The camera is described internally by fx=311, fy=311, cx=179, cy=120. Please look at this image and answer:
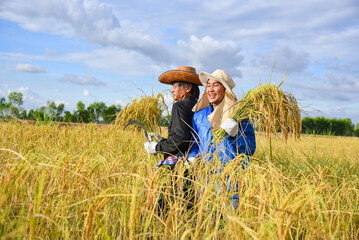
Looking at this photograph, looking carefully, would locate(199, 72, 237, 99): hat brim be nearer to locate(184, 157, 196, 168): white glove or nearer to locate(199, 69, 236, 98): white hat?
locate(199, 69, 236, 98): white hat

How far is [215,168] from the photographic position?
263cm

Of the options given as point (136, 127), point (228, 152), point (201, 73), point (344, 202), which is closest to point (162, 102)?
point (136, 127)

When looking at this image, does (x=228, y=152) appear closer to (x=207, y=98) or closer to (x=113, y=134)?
(x=207, y=98)

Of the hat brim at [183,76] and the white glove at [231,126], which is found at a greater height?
the hat brim at [183,76]

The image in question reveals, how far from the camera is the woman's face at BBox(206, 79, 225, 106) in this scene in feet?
9.50

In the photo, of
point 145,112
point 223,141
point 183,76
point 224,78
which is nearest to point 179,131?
point 223,141

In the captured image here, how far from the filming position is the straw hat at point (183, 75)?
3395mm

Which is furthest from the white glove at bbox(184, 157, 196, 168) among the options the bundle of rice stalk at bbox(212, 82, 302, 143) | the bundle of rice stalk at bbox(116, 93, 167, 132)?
the bundle of rice stalk at bbox(116, 93, 167, 132)

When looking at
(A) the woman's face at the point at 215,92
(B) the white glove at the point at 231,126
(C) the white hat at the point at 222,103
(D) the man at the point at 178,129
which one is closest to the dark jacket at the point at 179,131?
(D) the man at the point at 178,129

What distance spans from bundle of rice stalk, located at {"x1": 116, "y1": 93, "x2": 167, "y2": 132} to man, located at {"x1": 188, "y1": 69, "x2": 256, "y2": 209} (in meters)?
1.97

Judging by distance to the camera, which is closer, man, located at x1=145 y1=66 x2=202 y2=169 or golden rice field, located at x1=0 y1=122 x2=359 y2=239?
golden rice field, located at x1=0 y1=122 x2=359 y2=239

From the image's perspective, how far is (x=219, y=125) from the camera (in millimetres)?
2785

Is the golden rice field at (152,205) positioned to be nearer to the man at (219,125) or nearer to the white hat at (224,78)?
the man at (219,125)

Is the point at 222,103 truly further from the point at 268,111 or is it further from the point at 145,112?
the point at 145,112
